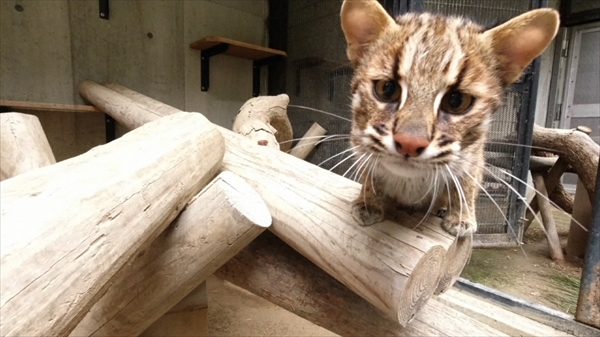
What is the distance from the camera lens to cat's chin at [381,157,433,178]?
0.76 m

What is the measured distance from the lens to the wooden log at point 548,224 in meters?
3.17

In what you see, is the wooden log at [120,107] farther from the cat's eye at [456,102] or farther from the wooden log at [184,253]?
the cat's eye at [456,102]

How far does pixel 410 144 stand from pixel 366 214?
0.33 m

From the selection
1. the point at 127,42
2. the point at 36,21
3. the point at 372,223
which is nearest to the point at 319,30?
the point at 127,42

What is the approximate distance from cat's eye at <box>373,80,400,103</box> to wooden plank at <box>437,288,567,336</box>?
1.29 meters

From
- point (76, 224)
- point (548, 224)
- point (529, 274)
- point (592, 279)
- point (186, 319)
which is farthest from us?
point (548, 224)

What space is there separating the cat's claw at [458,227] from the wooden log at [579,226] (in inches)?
112

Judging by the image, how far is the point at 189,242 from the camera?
1054 millimetres

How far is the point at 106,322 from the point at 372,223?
795 mm

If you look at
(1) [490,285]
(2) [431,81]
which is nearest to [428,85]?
(2) [431,81]

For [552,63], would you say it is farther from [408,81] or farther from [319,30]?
[408,81]

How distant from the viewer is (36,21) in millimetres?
2652

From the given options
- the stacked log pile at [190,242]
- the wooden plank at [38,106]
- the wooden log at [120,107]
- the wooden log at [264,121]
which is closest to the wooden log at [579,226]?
the wooden log at [264,121]

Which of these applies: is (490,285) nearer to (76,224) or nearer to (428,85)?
(428,85)
